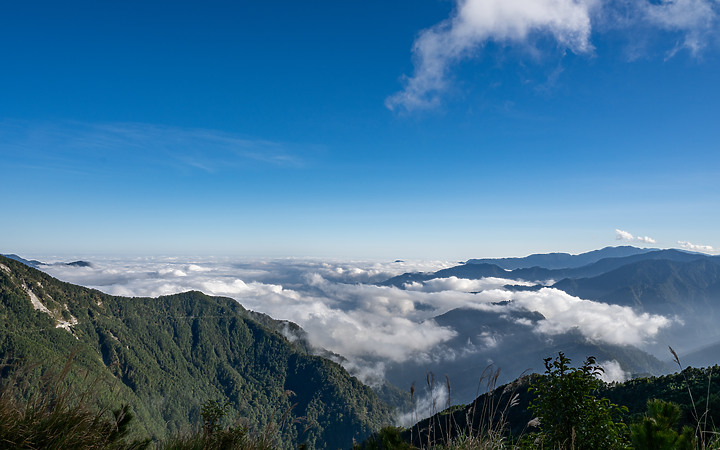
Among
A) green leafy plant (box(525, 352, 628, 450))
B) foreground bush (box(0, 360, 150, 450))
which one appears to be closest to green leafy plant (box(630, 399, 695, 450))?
green leafy plant (box(525, 352, 628, 450))

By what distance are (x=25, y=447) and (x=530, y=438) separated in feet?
23.9

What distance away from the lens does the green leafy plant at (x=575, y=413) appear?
625 centimetres

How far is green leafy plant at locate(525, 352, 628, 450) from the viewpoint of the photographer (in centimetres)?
625

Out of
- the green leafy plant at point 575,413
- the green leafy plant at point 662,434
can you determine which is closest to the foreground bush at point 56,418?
the green leafy plant at point 662,434

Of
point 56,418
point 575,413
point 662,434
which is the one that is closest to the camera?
point 56,418

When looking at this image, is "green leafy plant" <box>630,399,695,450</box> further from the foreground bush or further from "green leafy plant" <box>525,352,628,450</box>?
the foreground bush

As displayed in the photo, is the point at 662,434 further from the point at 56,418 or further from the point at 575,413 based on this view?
the point at 56,418

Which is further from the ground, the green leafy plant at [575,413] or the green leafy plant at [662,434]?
the green leafy plant at [662,434]

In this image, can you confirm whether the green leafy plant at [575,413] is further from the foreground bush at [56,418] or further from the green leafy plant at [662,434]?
the foreground bush at [56,418]

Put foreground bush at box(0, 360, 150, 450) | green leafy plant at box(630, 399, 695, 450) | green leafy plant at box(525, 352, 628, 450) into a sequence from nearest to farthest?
1. foreground bush at box(0, 360, 150, 450)
2. green leafy plant at box(630, 399, 695, 450)
3. green leafy plant at box(525, 352, 628, 450)

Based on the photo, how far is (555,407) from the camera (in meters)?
6.79

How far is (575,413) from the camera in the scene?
657cm

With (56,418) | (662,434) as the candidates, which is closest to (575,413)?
(662,434)

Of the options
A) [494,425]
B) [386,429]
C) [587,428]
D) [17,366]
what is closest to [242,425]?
[386,429]
